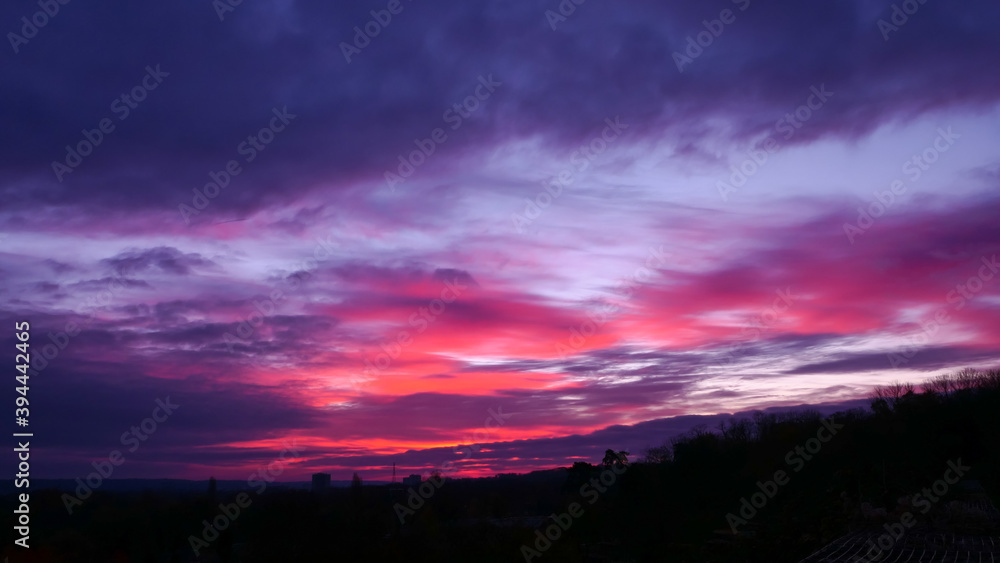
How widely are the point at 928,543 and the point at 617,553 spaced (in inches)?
1322

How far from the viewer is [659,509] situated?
225ft

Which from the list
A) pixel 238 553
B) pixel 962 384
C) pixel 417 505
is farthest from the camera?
pixel 962 384

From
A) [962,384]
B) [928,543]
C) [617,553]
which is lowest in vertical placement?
[617,553]

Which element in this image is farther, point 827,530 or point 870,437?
point 870,437

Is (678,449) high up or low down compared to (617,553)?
up

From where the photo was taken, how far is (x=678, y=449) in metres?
83.2

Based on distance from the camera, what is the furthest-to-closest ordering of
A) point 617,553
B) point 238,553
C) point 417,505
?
point 417,505 < point 617,553 < point 238,553

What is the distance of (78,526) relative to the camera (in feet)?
164

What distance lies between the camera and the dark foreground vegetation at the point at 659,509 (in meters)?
49.8

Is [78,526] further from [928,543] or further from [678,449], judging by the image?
[678,449]

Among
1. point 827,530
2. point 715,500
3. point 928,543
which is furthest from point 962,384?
point 928,543

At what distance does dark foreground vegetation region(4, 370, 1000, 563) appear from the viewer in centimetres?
4984

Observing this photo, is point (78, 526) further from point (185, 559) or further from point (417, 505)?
point (417, 505)

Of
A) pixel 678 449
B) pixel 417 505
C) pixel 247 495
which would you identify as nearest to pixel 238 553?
pixel 247 495
